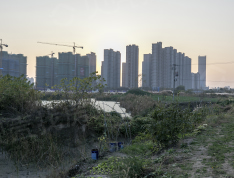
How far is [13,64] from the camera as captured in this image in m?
53.0

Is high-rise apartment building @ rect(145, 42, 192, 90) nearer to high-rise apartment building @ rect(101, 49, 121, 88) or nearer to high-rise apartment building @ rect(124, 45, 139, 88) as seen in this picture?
high-rise apartment building @ rect(124, 45, 139, 88)

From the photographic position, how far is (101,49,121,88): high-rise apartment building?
70.0 metres

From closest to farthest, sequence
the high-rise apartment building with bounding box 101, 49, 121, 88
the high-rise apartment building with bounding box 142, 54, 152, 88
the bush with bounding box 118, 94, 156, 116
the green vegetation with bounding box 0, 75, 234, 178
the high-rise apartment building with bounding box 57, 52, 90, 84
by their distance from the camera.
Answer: the green vegetation with bounding box 0, 75, 234, 178
the bush with bounding box 118, 94, 156, 116
the high-rise apartment building with bounding box 57, 52, 90, 84
the high-rise apartment building with bounding box 101, 49, 121, 88
the high-rise apartment building with bounding box 142, 54, 152, 88

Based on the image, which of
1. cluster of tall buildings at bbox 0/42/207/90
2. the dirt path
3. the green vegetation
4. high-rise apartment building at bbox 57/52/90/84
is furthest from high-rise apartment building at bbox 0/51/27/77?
the dirt path

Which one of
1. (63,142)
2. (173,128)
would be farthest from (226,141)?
(63,142)

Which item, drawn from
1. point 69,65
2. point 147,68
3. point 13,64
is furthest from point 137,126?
point 147,68

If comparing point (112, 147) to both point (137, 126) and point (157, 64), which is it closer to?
point (137, 126)

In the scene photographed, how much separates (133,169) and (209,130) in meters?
5.18

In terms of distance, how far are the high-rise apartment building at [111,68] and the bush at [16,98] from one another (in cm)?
5891

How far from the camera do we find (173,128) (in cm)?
633

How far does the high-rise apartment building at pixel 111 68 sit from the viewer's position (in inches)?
2756

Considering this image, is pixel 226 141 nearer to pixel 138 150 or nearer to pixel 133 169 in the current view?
pixel 138 150

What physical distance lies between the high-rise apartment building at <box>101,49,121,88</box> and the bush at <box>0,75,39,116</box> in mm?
58907

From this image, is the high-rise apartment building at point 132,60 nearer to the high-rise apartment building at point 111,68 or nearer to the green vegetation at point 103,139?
the high-rise apartment building at point 111,68
